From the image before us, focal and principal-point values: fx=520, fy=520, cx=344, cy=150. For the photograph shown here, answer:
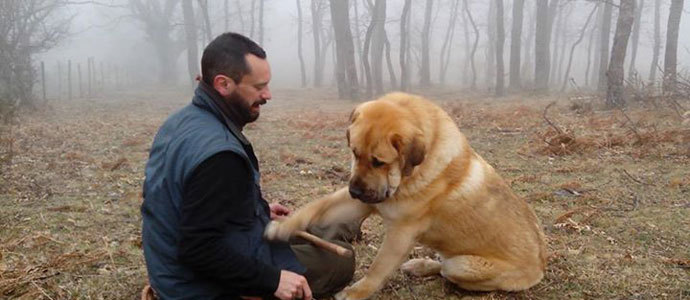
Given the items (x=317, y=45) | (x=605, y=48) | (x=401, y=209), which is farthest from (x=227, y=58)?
(x=317, y=45)

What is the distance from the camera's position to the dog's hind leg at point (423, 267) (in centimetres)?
407

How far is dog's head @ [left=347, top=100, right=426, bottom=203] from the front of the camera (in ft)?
10.2

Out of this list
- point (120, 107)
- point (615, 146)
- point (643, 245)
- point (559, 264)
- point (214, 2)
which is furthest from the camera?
point (214, 2)

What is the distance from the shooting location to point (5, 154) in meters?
8.02

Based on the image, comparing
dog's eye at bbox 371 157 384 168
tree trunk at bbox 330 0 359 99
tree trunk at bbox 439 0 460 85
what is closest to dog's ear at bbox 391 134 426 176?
dog's eye at bbox 371 157 384 168

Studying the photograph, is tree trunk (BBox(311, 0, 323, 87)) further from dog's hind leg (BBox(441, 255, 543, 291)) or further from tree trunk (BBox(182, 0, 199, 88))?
dog's hind leg (BBox(441, 255, 543, 291))

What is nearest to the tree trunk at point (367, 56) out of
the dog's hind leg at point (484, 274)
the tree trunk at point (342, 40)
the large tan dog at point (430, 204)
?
the tree trunk at point (342, 40)

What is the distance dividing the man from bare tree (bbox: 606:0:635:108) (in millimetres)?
12843

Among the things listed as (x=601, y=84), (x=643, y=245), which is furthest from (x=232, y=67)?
(x=601, y=84)

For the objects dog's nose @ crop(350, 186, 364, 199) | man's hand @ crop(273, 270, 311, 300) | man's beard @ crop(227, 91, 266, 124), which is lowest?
man's hand @ crop(273, 270, 311, 300)

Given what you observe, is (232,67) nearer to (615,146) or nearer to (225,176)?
(225,176)

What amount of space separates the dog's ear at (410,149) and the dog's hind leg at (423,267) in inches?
48.3

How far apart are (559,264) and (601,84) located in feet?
61.0

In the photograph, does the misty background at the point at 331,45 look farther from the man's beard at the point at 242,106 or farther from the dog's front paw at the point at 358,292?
the man's beard at the point at 242,106
